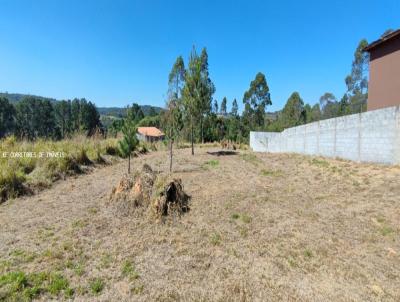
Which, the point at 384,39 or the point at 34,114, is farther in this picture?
the point at 34,114

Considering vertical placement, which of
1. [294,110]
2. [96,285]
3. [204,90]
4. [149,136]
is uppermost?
[294,110]

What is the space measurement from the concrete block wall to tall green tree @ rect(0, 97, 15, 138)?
39706 millimetres

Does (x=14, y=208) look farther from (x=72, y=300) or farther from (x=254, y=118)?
(x=254, y=118)

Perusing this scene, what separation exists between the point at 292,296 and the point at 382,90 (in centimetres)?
1048

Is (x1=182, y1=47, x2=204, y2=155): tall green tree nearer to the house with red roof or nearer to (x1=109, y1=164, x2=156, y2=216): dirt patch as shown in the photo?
the house with red roof

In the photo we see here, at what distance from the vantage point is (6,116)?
35.5 m

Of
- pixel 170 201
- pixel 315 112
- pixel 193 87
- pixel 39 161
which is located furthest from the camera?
pixel 315 112

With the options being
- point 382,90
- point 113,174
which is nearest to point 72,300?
point 113,174

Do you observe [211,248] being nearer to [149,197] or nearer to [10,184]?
[149,197]

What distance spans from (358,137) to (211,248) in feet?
23.0

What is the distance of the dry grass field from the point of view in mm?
2189

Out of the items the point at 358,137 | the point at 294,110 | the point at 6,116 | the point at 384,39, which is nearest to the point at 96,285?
the point at 358,137

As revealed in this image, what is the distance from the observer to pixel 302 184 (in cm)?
612

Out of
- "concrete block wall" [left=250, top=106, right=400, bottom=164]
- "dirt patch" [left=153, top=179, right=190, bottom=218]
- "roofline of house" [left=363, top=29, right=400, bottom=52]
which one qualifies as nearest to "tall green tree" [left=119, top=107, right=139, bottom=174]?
"dirt patch" [left=153, top=179, right=190, bottom=218]
